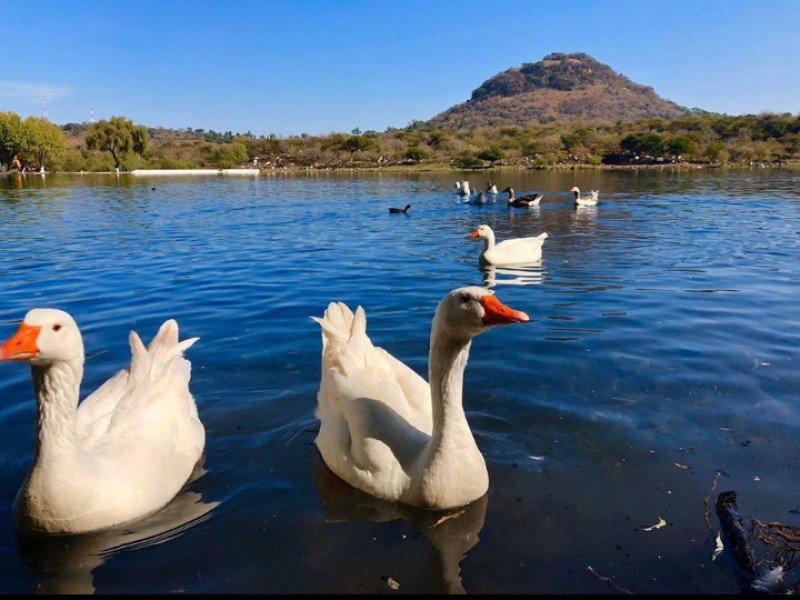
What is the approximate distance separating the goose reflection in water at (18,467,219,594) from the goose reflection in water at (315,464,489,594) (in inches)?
36.0

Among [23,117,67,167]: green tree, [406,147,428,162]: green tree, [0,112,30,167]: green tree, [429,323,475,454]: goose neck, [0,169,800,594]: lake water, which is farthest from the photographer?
[406,147,428,162]: green tree

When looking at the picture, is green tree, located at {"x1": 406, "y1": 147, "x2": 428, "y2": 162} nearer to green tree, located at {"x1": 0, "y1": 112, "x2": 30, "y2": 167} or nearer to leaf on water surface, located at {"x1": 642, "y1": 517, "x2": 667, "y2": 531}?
green tree, located at {"x1": 0, "y1": 112, "x2": 30, "y2": 167}

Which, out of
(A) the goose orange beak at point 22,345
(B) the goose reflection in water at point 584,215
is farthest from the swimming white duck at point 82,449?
(B) the goose reflection in water at point 584,215

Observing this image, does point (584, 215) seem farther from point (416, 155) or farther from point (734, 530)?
point (416, 155)

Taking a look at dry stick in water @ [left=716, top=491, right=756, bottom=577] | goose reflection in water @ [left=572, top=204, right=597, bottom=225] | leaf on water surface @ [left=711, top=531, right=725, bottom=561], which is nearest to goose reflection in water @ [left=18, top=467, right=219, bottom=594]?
leaf on water surface @ [left=711, top=531, right=725, bottom=561]

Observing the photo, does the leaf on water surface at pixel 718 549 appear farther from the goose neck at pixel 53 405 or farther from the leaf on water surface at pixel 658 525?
the goose neck at pixel 53 405

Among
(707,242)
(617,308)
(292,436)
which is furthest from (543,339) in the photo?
(707,242)

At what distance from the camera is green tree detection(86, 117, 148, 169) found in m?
89.4

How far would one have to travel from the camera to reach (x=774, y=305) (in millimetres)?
9680

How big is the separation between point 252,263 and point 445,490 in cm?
1147

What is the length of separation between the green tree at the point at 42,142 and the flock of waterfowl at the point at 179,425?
303 ft

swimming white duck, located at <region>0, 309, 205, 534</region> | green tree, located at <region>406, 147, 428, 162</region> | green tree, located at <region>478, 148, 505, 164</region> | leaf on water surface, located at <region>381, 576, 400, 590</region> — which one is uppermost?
green tree, located at <region>406, 147, 428, 162</region>

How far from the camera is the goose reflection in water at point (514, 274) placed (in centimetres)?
1237

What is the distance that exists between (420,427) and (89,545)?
254 centimetres
